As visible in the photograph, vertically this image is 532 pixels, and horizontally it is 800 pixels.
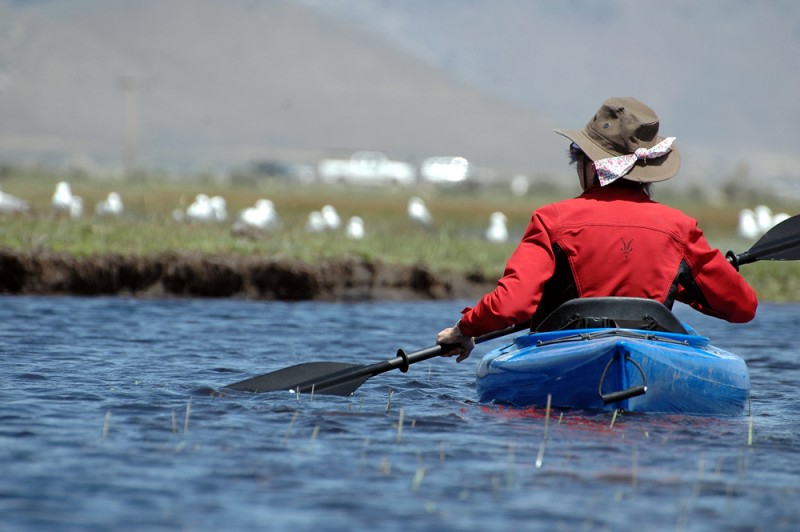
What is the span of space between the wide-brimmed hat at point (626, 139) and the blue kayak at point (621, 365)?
2.37 ft

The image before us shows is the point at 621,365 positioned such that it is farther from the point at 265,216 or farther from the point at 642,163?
the point at 265,216

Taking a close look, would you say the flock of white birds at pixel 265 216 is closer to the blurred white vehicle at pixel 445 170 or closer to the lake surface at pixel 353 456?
the lake surface at pixel 353 456

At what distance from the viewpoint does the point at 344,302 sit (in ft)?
51.8

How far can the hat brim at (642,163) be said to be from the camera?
7.62 m

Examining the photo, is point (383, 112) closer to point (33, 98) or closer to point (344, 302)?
point (33, 98)

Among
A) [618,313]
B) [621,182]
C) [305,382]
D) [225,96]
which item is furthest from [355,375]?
[225,96]

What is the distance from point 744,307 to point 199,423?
10.1 ft

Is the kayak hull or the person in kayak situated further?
the person in kayak

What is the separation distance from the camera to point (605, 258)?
7.52 metres

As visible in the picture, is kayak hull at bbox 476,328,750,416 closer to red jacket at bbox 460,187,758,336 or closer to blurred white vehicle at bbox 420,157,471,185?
red jacket at bbox 460,187,758,336

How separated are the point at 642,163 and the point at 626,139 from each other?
0.16 meters

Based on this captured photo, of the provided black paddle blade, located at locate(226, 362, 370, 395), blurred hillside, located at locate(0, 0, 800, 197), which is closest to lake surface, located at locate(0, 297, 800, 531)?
black paddle blade, located at locate(226, 362, 370, 395)

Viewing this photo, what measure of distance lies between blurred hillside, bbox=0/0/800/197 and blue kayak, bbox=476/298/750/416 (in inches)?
3210

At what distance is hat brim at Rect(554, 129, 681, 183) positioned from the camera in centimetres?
762
